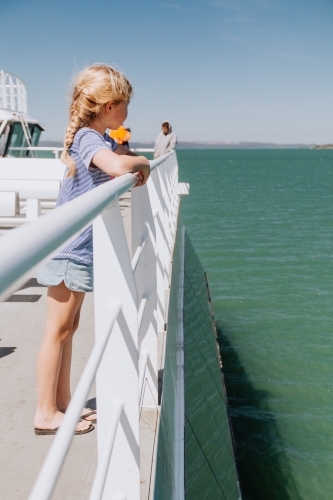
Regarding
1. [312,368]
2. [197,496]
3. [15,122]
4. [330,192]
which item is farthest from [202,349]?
[330,192]

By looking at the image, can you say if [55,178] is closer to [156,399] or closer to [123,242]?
[156,399]

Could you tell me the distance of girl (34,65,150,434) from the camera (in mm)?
2443

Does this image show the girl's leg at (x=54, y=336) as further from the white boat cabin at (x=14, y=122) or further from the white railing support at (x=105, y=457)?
the white boat cabin at (x=14, y=122)

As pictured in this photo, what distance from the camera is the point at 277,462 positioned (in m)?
6.98

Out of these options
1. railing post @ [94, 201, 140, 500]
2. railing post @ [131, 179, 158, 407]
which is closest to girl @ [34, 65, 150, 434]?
railing post @ [131, 179, 158, 407]

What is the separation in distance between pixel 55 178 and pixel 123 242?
6957 mm

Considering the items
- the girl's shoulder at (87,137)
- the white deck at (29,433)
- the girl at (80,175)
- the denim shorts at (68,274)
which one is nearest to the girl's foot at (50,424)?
the white deck at (29,433)

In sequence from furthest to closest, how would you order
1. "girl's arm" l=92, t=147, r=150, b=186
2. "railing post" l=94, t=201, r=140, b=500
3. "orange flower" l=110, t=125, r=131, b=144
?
"orange flower" l=110, t=125, r=131, b=144
"girl's arm" l=92, t=147, r=150, b=186
"railing post" l=94, t=201, r=140, b=500

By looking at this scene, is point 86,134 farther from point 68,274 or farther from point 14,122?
point 14,122

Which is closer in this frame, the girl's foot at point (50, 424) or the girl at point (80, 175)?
the girl at point (80, 175)

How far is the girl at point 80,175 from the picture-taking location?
2.44 meters

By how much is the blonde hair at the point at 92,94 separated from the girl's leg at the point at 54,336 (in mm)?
550

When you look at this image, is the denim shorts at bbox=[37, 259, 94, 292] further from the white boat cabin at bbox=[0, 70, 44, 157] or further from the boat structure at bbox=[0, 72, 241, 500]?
the white boat cabin at bbox=[0, 70, 44, 157]

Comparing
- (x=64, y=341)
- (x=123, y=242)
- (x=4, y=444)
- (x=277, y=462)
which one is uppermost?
(x=123, y=242)
